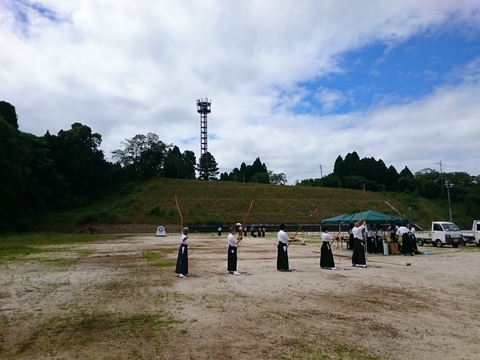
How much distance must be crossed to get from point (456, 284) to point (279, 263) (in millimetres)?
5762

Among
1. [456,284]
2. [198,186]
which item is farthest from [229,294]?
[198,186]

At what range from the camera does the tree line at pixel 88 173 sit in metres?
47.2

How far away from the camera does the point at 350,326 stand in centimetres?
673

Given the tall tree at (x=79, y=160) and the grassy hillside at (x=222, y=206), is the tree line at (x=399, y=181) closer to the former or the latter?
the grassy hillside at (x=222, y=206)

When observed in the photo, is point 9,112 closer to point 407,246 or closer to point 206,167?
point 206,167

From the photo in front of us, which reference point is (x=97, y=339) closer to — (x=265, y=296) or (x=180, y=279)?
(x=265, y=296)

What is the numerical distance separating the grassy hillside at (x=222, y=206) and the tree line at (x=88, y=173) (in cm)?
362

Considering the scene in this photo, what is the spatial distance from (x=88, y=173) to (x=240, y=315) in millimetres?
67597

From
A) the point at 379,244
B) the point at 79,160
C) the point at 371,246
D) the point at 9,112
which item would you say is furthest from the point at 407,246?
the point at 79,160

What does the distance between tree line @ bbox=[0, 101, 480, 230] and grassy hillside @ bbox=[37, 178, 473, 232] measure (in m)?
3.62

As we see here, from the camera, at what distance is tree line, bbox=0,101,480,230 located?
47156 millimetres

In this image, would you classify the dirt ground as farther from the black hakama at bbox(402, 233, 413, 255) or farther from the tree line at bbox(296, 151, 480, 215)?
the tree line at bbox(296, 151, 480, 215)

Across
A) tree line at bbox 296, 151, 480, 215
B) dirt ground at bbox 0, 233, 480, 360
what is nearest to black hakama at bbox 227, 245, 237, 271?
dirt ground at bbox 0, 233, 480, 360

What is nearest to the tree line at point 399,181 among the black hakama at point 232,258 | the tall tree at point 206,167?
the tall tree at point 206,167
